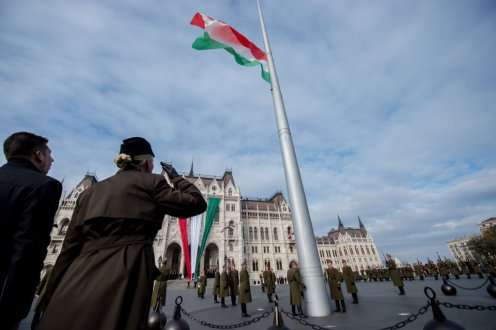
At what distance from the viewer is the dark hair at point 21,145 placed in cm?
242

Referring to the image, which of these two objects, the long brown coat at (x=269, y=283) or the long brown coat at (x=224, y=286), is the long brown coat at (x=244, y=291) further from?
the long brown coat at (x=269, y=283)

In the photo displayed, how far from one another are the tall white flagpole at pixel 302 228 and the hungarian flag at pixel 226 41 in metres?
2.11

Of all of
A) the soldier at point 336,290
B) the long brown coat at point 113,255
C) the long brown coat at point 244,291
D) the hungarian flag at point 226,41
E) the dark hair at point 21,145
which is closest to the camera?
the long brown coat at point 113,255

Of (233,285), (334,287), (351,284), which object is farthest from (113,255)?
(233,285)

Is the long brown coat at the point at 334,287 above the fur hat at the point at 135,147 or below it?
below

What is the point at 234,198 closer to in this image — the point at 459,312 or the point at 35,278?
the point at 459,312

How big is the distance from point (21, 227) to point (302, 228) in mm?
5708

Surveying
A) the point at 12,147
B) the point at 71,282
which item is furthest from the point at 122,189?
the point at 12,147

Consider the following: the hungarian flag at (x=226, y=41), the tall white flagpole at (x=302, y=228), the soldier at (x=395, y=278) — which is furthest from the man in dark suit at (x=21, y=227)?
the soldier at (x=395, y=278)

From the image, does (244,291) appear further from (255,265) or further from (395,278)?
(255,265)

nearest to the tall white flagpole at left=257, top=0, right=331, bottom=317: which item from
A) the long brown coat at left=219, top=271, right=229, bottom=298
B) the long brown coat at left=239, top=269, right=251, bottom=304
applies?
the long brown coat at left=239, top=269, right=251, bottom=304

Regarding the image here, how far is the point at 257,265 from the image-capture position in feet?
130

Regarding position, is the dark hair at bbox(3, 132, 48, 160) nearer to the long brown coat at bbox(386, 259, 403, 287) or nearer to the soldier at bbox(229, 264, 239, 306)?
the soldier at bbox(229, 264, 239, 306)

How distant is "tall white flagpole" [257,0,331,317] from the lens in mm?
5681
